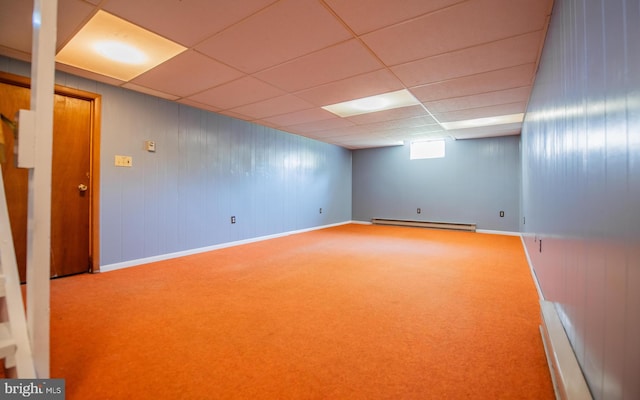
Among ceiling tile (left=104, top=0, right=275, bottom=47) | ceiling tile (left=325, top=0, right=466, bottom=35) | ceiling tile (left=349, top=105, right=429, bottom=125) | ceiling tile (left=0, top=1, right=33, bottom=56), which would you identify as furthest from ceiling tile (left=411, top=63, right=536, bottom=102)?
ceiling tile (left=0, top=1, right=33, bottom=56)

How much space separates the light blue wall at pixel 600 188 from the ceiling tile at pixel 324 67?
1.33m

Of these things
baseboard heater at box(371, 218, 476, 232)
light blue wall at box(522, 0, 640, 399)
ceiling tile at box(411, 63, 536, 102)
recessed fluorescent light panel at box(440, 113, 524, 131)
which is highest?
recessed fluorescent light panel at box(440, 113, 524, 131)

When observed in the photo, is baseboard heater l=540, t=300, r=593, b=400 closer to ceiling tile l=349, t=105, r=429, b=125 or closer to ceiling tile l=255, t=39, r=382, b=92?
ceiling tile l=255, t=39, r=382, b=92

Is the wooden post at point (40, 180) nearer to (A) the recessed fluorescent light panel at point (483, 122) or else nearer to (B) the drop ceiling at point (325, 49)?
(B) the drop ceiling at point (325, 49)

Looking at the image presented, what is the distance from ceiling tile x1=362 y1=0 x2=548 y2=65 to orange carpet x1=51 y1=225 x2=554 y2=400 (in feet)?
6.86

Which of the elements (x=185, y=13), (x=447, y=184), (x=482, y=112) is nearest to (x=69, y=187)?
(x=185, y=13)

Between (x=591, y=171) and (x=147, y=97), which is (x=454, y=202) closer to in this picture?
(x=591, y=171)

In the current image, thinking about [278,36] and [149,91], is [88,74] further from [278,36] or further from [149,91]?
[278,36]

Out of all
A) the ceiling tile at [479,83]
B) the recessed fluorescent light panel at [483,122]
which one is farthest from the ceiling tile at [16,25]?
the recessed fluorescent light panel at [483,122]

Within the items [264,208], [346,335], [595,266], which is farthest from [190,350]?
[264,208]

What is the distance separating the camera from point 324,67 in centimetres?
258

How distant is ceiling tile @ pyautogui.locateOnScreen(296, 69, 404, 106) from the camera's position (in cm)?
279

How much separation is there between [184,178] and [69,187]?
47.2 inches

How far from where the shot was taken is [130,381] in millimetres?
1286
